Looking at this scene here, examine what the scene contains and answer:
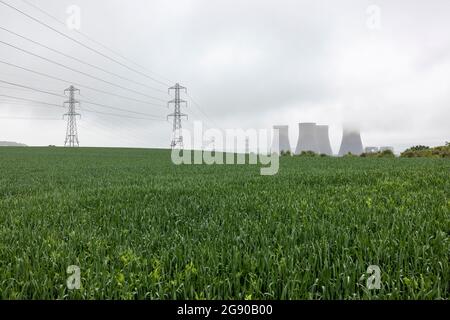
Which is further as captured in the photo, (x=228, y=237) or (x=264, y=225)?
(x=264, y=225)

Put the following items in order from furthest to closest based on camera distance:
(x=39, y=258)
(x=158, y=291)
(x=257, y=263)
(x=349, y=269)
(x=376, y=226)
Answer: (x=376, y=226)
(x=39, y=258)
(x=257, y=263)
(x=349, y=269)
(x=158, y=291)

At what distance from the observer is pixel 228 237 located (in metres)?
2.90

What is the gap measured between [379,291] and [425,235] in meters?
1.30
